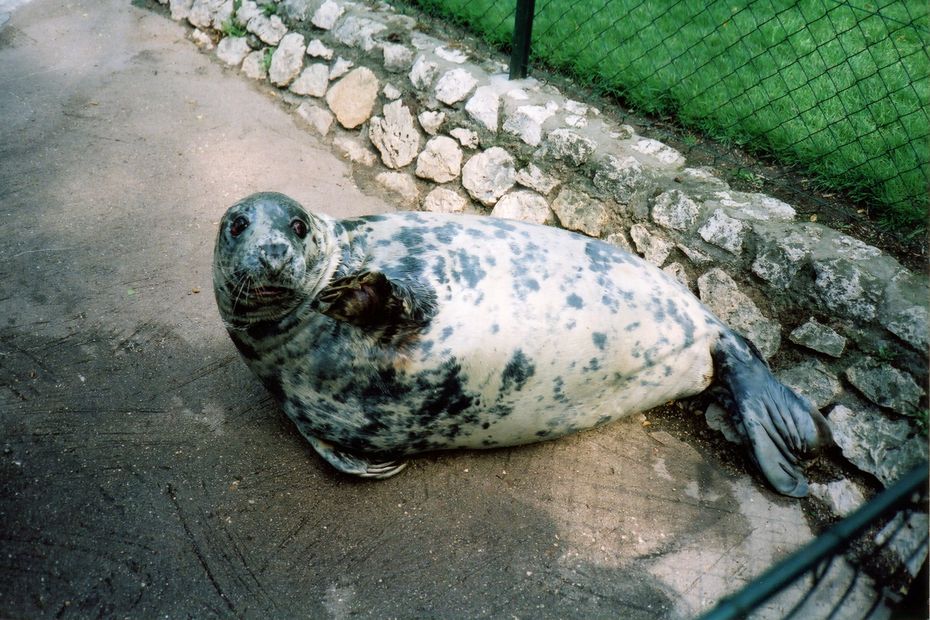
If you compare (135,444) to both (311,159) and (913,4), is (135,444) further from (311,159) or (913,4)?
(913,4)

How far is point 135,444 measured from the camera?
8.94 feet

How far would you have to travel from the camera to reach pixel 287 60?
466 cm

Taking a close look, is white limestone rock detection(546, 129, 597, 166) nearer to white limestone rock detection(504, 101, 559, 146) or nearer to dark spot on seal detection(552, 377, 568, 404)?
white limestone rock detection(504, 101, 559, 146)

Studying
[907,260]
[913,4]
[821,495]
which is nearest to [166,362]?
[821,495]

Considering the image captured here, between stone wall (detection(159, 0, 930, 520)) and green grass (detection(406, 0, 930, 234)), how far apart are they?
253mm

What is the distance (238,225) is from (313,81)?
2.47 m

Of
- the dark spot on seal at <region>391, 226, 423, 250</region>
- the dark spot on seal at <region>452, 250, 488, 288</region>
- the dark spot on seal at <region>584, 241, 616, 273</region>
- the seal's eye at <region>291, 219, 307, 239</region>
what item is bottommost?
the seal's eye at <region>291, 219, 307, 239</region>

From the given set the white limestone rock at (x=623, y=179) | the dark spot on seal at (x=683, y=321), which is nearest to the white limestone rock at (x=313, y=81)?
the white limestone rock at (x=623, y=179)

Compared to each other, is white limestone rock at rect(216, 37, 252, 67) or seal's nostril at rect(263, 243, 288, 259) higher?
seal's nostril at rect(263, 243, 288, 259)

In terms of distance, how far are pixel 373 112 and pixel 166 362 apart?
1956 millimetres

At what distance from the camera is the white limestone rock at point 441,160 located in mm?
3928

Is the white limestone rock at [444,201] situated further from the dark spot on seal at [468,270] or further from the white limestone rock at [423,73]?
the dark spot on seal at [468,270]

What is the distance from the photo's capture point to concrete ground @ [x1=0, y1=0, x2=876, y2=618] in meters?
2.32

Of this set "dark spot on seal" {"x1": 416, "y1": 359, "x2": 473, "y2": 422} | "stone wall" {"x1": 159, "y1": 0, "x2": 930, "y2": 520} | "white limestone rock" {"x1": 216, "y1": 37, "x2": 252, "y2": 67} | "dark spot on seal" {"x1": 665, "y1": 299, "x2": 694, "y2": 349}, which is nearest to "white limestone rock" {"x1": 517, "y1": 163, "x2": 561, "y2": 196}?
"stone wall" {"x1": 159, "y1": 0, "x2": 930, "y2": 520}
